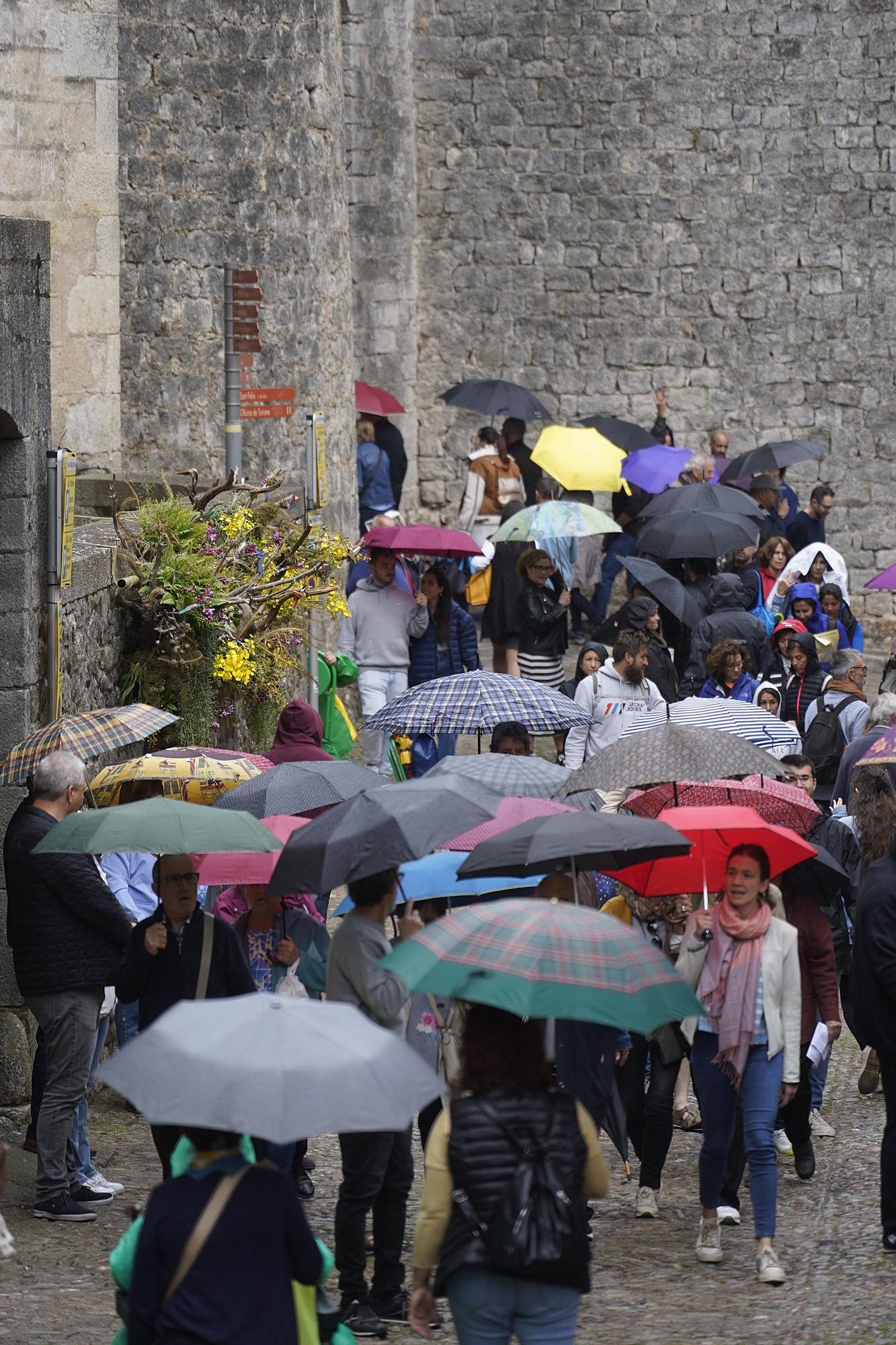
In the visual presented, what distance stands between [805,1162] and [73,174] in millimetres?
8082

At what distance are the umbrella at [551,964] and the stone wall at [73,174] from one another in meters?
7.94

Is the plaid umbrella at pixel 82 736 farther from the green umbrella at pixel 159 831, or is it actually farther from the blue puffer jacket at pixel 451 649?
the blue puffer jacket at pixel 451 649

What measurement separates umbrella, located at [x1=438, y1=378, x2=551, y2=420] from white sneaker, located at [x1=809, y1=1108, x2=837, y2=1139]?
448 inches

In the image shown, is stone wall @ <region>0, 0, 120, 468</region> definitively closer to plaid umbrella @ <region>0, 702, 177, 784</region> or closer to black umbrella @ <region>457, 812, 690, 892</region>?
plaid umbrella @ <region>0, 702, 177, 784</region>

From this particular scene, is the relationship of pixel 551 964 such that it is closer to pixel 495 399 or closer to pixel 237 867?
pixel 237 867

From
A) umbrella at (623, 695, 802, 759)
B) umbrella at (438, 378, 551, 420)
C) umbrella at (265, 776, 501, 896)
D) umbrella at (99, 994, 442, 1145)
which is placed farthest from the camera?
umbrella at (438, 378, 551, 420)

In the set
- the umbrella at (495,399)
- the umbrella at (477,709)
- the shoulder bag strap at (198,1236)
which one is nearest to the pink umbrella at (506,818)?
the umbrella at (477,709)

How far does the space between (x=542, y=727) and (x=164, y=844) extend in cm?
345

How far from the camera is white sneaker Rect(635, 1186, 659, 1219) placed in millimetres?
7176

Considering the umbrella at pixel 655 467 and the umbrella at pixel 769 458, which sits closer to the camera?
the umbrella at pixel 655 467

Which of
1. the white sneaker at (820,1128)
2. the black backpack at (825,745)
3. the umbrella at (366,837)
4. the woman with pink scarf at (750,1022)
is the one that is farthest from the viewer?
the black backpack at (825,745)

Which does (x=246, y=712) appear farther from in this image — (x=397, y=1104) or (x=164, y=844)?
(x=397, y=1104)

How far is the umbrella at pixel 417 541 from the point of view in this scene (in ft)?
42.8

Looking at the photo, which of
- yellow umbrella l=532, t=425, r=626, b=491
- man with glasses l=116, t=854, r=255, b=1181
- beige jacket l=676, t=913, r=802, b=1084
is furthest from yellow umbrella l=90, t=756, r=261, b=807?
yellow umbrella l=532, t=425, r=626, b=491
